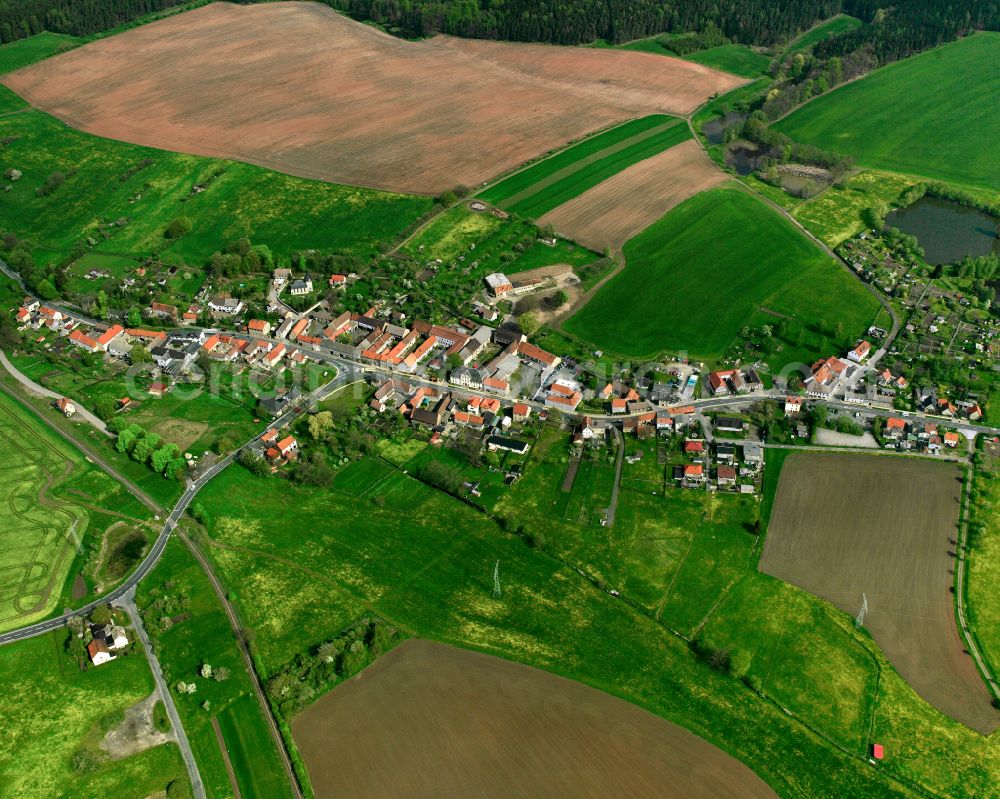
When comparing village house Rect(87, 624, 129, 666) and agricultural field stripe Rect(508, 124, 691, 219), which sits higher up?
agricultural field stripe Rect(508, 124, 691, 219)

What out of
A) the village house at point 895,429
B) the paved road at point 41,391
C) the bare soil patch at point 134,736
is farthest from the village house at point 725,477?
the paved road at point 41,391

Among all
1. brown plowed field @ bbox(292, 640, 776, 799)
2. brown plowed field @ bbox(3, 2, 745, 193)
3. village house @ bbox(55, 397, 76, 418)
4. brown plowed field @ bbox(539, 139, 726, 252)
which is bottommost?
brown plowed field @ bbox(292, 640, 776, 799)

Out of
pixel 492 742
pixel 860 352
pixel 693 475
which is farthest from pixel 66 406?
pixel 860 352

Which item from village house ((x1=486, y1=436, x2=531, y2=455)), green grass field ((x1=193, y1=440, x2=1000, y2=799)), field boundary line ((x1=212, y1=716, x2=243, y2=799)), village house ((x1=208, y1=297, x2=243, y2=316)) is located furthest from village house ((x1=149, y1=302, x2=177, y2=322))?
field boundary line ((x1=212, y1=716, x2=243, y2=799))

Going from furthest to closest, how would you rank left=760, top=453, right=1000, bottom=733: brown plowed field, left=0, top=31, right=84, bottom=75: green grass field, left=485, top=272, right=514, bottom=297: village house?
left=0, top=31, right=84, bottom=75: green grass field < left=485, top=272, right=514, bottom=297: village house < left=760, top=453, right=1000, bottom=733: brown plowed field

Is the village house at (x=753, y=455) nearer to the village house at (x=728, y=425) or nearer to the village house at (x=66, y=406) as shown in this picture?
the village house at (x=728, y=425)

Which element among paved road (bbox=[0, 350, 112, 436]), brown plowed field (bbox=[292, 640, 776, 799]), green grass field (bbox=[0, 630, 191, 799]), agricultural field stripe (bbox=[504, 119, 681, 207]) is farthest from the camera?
agricultural field stripe (bbox=[504, 119, 681, 207])

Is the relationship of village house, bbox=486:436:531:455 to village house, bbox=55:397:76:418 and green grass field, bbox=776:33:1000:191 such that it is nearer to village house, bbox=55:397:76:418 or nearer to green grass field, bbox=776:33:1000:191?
village house, bbox=55:397:76:418
